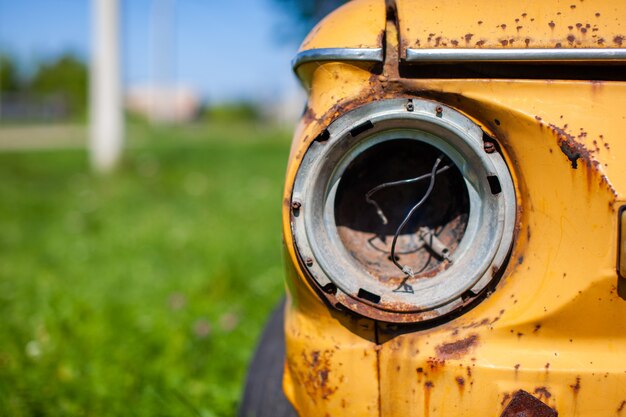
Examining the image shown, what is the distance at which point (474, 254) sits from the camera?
1128 mm

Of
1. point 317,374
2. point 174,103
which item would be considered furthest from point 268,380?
point 174,103

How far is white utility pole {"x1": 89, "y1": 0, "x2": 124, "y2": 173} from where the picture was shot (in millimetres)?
7941

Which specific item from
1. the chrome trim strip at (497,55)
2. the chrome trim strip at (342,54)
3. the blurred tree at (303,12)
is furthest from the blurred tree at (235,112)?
the chrome trim strip at (497,55)

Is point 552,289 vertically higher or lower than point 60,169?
higher

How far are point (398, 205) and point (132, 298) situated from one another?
2269mm

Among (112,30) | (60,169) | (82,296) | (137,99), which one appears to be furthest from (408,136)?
(137,99)

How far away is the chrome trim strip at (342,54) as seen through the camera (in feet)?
3.79

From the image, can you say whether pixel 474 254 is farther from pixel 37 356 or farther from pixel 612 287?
pixel 37 356

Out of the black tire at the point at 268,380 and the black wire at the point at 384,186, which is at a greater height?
the black wire at the point at 384,186

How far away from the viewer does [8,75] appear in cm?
4300

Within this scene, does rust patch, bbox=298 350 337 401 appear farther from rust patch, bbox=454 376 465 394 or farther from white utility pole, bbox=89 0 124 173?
white utility pole, bbox=89 0 124 173

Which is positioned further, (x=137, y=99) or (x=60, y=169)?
(x=137, y=99)

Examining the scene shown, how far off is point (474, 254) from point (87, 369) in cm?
175

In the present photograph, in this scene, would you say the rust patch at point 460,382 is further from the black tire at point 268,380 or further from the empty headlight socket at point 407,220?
the black tire at point 268,380
